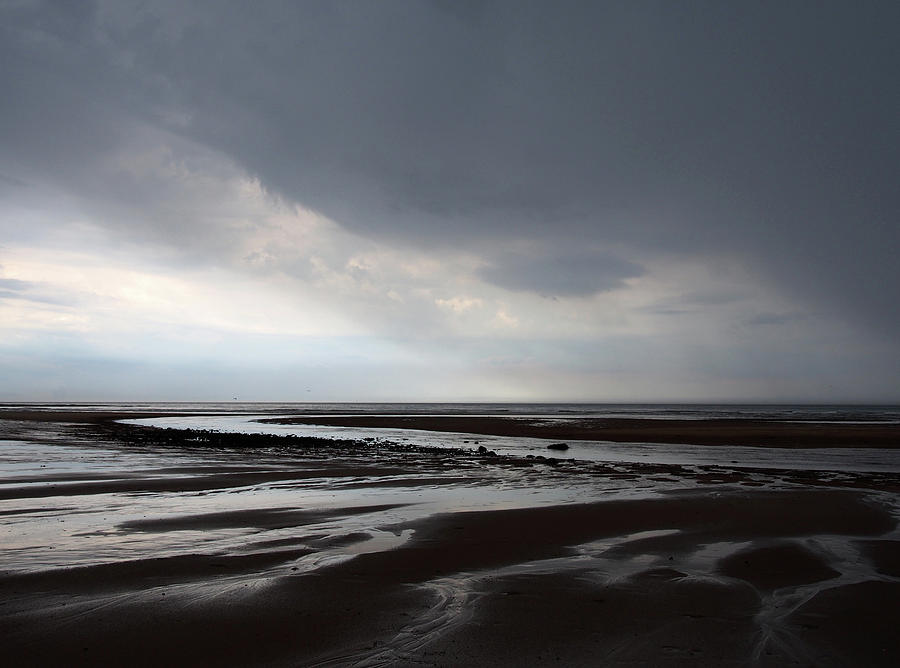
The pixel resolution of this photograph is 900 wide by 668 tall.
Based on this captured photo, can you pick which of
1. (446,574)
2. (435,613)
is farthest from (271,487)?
(435,613)

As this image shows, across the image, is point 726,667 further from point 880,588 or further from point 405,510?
point 405,510

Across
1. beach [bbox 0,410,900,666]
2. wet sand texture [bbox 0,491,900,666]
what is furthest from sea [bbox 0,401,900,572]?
wet sand texture [bbox 0,491,900,666]

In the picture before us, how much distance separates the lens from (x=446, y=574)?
723 cm

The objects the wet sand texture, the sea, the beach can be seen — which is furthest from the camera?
the sea

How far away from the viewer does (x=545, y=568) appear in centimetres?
757

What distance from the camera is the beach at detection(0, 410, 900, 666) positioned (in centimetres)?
496

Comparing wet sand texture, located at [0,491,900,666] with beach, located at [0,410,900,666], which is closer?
wet sand texture, located at [0,491,900,666]

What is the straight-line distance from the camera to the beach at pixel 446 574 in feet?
16.3

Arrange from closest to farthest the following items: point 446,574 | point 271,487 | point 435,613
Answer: point 435,613
point 446,574
point 271,487

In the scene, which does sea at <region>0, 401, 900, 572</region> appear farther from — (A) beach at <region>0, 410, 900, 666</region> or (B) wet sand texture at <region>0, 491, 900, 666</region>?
(B) wet sand texture at <region>0, 491, 900, 666</region>

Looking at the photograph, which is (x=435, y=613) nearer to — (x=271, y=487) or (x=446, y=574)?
(x=446, y=574)

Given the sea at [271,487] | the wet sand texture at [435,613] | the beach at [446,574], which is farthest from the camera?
the sea at [271,487]

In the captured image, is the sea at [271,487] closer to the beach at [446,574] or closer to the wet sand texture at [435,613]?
the beach at [446,574]

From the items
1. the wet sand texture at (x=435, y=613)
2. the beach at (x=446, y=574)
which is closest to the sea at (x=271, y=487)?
the beach at (x=446, y=574)
